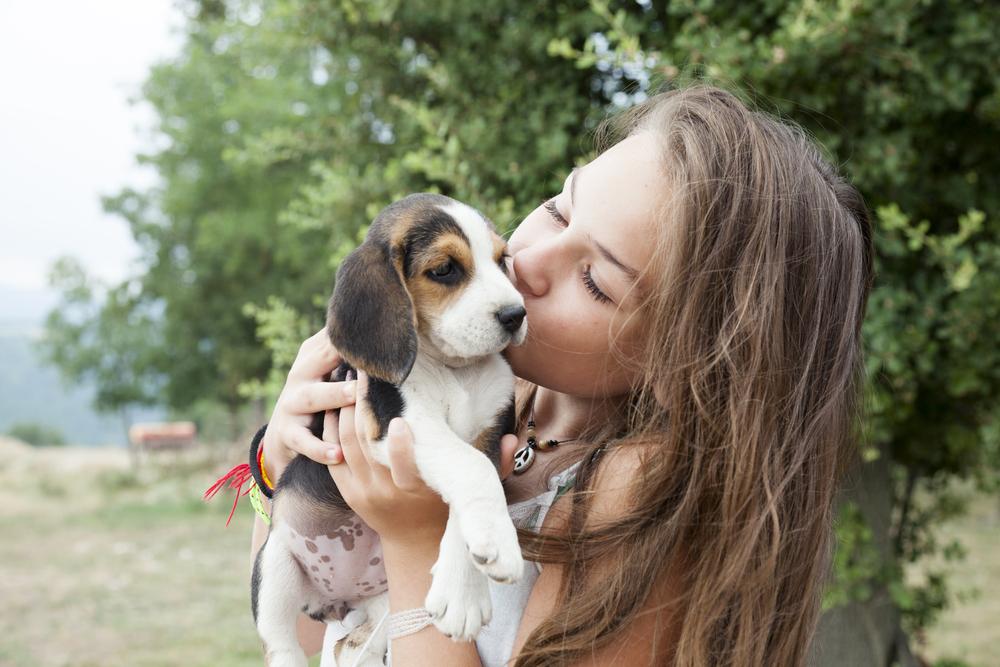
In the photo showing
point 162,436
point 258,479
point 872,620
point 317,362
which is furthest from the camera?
point 162,436

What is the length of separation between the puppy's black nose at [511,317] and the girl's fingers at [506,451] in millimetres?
246

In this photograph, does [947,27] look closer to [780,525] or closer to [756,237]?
[756,237]

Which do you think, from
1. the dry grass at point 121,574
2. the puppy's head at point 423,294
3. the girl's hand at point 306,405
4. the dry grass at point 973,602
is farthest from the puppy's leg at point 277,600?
the dry grass at point 121,574

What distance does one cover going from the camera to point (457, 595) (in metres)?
1.75

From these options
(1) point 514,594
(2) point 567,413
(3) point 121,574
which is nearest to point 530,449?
(2) point 567,413

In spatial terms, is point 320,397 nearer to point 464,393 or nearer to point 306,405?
point 306,405

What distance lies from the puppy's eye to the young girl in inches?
7.6

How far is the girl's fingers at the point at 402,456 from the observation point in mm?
1853

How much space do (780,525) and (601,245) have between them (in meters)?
0.76

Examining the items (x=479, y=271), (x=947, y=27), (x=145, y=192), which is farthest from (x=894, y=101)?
(x=145, y=192)

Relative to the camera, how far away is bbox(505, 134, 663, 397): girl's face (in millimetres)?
2086

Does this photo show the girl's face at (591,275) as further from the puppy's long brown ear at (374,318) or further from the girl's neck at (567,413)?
the puppy's long brown ear at (374,318)

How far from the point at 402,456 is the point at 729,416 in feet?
2.46

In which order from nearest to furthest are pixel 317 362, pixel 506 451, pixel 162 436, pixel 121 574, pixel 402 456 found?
pixel 402 456 < pixel 506 451 < pixel 317 362 < pixel 121 574 < pixel 162 436
